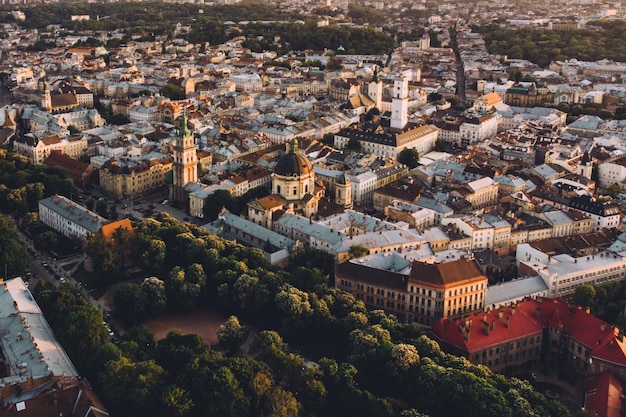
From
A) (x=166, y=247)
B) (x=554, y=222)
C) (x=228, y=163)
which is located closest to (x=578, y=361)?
(x=554, y=222)

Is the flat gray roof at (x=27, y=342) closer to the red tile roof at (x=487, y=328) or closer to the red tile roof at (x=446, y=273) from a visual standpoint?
the red tile roof at (x=487, y=328)

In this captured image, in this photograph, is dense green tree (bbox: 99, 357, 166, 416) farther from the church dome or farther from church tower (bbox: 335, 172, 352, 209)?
church tower (bbox: 335, 172, 352, 209)

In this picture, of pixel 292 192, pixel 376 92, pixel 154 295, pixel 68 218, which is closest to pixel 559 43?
pixel 376 92

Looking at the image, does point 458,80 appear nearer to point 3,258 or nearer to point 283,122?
point 283,122

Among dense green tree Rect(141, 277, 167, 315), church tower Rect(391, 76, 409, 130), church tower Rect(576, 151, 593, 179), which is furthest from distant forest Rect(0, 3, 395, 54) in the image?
dense green tree Rect(141, 277, 167, 315)

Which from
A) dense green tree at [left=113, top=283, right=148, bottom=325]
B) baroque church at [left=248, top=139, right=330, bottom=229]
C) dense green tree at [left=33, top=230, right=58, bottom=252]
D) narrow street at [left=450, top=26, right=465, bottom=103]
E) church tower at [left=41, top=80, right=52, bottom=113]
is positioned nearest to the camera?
dense green tree at [left=113, top=283, right=148, bottom=325]

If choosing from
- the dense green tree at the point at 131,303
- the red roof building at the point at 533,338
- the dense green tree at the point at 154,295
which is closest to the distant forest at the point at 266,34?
the dense green tree at the point at 154,295

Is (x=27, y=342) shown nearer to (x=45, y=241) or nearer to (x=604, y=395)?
(x=45, y=241)
